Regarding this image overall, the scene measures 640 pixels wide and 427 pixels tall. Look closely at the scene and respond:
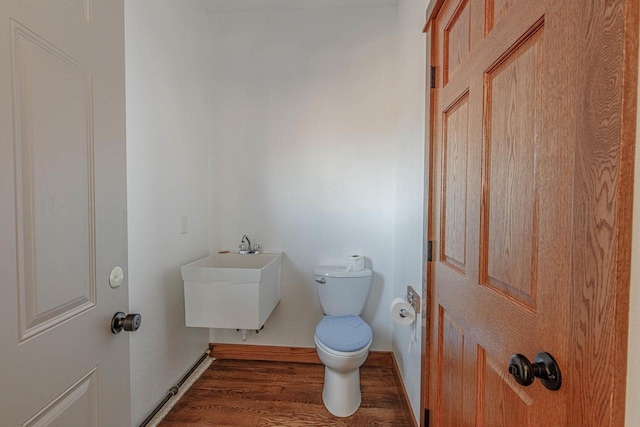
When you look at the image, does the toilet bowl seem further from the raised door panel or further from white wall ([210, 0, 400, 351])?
the raised door panel

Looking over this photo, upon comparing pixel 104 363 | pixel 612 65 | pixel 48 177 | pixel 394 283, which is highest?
pixel 612 65

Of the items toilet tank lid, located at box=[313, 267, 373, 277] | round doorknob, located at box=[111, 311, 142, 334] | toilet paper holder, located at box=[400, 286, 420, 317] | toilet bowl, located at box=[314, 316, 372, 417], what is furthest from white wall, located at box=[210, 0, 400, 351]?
round doorknob, located at box=[111, 311, 142, 334]

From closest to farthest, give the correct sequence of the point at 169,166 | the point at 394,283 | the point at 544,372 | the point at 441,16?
the point at 544,372
the point at 441,16
the point at 169,166
the point at 394,283

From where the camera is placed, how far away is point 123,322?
0.80m

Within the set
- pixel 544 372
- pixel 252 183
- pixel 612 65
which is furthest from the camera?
pixel 252 183

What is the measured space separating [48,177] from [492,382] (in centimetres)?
115

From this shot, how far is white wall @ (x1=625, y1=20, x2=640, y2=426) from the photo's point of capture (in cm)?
40

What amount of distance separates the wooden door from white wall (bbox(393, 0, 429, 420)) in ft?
1.12

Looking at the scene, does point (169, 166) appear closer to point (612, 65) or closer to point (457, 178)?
point (457, 178)

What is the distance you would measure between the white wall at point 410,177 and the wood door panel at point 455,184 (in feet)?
0.76

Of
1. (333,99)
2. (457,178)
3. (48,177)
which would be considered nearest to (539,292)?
(457,178)

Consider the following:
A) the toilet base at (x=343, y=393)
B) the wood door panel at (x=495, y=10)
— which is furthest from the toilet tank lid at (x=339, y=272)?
the wood door panel at (x=495, y=10)

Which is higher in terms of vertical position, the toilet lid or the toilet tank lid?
the toilet tank lid

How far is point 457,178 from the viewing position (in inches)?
40.1
